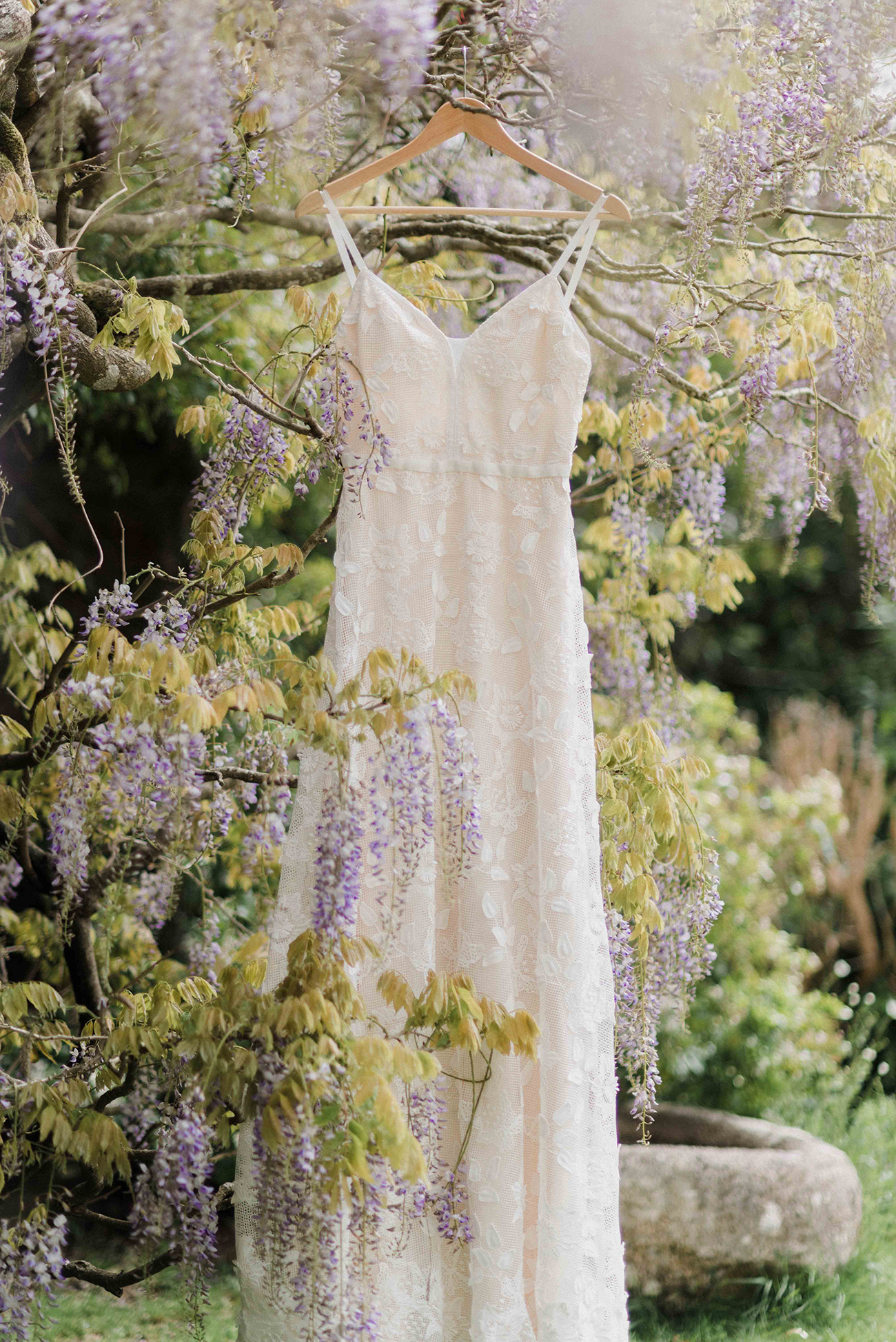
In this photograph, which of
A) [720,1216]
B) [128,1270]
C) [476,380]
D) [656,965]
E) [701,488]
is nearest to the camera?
[476,380]

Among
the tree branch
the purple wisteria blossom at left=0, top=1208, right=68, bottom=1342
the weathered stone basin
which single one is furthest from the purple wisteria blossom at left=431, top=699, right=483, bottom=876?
the weathered stone basin

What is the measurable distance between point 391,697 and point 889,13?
Result: 145cm

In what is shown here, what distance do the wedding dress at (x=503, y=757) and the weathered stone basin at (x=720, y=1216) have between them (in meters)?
1.08

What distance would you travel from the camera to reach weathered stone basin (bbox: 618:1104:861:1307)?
8.41ft

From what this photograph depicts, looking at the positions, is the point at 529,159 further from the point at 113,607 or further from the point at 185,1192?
the point at 185,1192

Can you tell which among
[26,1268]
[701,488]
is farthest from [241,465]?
[26,1268]

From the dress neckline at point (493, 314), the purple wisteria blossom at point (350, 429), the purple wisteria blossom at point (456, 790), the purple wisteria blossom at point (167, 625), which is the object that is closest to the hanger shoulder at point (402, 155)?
the dress neckline at point (493, 314)

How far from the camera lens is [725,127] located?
184 centimetres

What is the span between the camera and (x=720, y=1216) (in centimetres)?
257

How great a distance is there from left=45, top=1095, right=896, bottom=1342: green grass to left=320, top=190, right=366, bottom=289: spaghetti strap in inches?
90.7

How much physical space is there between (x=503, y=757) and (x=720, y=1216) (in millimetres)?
1623

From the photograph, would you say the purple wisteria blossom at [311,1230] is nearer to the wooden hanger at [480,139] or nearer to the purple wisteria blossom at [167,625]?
the purple wisteria blossom at [167,625]

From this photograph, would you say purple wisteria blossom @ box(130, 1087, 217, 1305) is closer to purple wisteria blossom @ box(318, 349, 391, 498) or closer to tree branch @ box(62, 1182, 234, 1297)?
tree branch @ box(62, 1182, 234, 1297)

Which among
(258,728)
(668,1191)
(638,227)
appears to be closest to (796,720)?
(668,1191)
